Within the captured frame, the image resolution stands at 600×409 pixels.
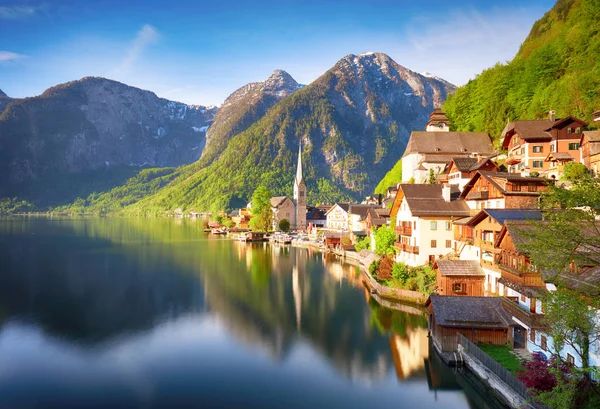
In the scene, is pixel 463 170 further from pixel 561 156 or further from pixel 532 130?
pixel 561 156

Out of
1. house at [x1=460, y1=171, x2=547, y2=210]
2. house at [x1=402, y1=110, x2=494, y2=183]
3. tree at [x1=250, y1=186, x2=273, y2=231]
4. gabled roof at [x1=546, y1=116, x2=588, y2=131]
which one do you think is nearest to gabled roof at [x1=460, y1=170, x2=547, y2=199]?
house at [x1=460, y1=171, x2=547, y2=210]

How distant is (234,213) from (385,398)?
163817mm

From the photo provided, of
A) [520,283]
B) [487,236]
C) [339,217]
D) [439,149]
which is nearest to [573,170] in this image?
[487,236]

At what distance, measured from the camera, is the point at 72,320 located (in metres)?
42.3

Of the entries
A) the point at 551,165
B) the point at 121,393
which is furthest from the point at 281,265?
the point at 121,393

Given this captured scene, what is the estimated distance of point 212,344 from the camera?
3575cm

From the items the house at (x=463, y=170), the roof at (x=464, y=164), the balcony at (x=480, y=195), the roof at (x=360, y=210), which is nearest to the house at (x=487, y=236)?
the balcony at (x=480, y=195)

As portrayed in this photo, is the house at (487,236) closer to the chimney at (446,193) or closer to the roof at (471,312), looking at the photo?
the roof at (471,312)

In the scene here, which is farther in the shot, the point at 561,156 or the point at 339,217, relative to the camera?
the point at 339,217

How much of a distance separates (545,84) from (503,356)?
203 ft

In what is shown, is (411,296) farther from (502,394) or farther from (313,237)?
(313,237)

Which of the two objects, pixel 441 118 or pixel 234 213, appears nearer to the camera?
pixel 441 118

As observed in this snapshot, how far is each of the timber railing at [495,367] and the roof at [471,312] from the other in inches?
44.4

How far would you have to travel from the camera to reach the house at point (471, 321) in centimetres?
2941
